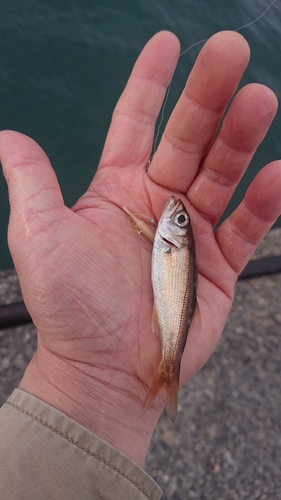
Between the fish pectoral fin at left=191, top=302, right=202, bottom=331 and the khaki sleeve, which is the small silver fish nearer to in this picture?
the fish pectoral fin at left=191, top=302, right=202, bottom=331

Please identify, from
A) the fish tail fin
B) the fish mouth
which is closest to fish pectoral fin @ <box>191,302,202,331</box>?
the fish tail fin

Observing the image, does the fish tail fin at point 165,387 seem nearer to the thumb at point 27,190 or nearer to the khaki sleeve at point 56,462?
the khaki sleeve at point 56,462

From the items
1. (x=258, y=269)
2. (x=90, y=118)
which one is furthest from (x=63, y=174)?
(x=258, y=269)

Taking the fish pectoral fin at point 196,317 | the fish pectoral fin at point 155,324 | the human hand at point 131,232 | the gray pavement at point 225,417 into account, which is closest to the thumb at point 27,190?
the human hand at point 131,232

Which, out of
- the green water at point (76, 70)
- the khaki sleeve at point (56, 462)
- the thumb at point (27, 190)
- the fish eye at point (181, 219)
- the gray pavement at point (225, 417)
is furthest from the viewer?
the green water at point (76, 70)

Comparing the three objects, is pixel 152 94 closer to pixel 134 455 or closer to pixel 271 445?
pixel 134 455
